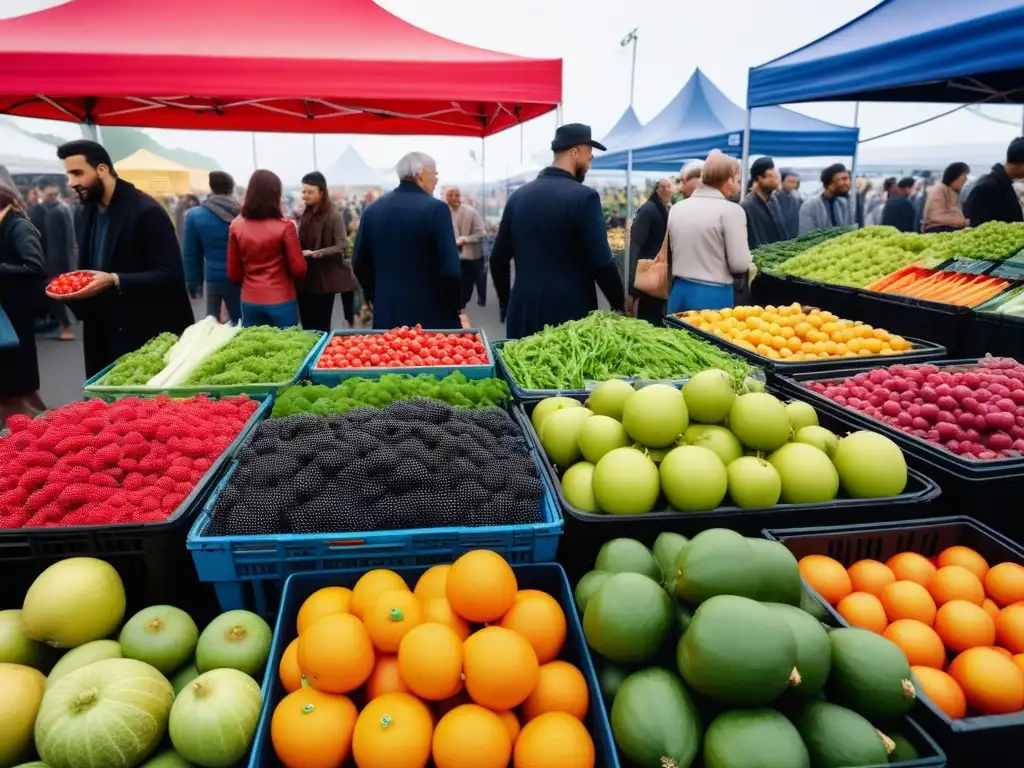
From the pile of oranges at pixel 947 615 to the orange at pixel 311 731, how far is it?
48.4 inches

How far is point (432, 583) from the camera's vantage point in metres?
1.66

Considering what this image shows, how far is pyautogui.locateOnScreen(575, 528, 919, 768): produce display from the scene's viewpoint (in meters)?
1.24

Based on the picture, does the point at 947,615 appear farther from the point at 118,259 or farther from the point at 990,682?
the point at 118,259

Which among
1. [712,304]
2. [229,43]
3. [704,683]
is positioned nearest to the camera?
[704,683]

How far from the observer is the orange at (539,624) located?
4.99 ft

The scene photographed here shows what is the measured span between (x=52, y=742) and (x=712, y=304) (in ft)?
14.9

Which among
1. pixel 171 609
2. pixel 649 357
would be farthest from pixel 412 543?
pixel 649 357

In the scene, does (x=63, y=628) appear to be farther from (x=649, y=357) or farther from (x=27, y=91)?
(x=27, y=91)

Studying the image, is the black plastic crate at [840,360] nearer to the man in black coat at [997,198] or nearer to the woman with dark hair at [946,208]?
the man in black coat at [997,198]

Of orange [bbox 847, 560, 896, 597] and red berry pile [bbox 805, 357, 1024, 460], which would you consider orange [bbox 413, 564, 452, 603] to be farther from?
red berry pile [bbox 805, 357, 1024, 460]

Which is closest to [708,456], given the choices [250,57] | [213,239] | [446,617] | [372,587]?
[446,617]

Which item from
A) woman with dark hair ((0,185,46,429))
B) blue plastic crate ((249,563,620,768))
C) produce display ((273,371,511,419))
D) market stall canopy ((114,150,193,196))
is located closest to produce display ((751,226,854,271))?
produce display ((273,371,511,419))

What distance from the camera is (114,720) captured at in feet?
4.40

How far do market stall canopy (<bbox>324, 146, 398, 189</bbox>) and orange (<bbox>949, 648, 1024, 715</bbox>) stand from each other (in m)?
24.2
